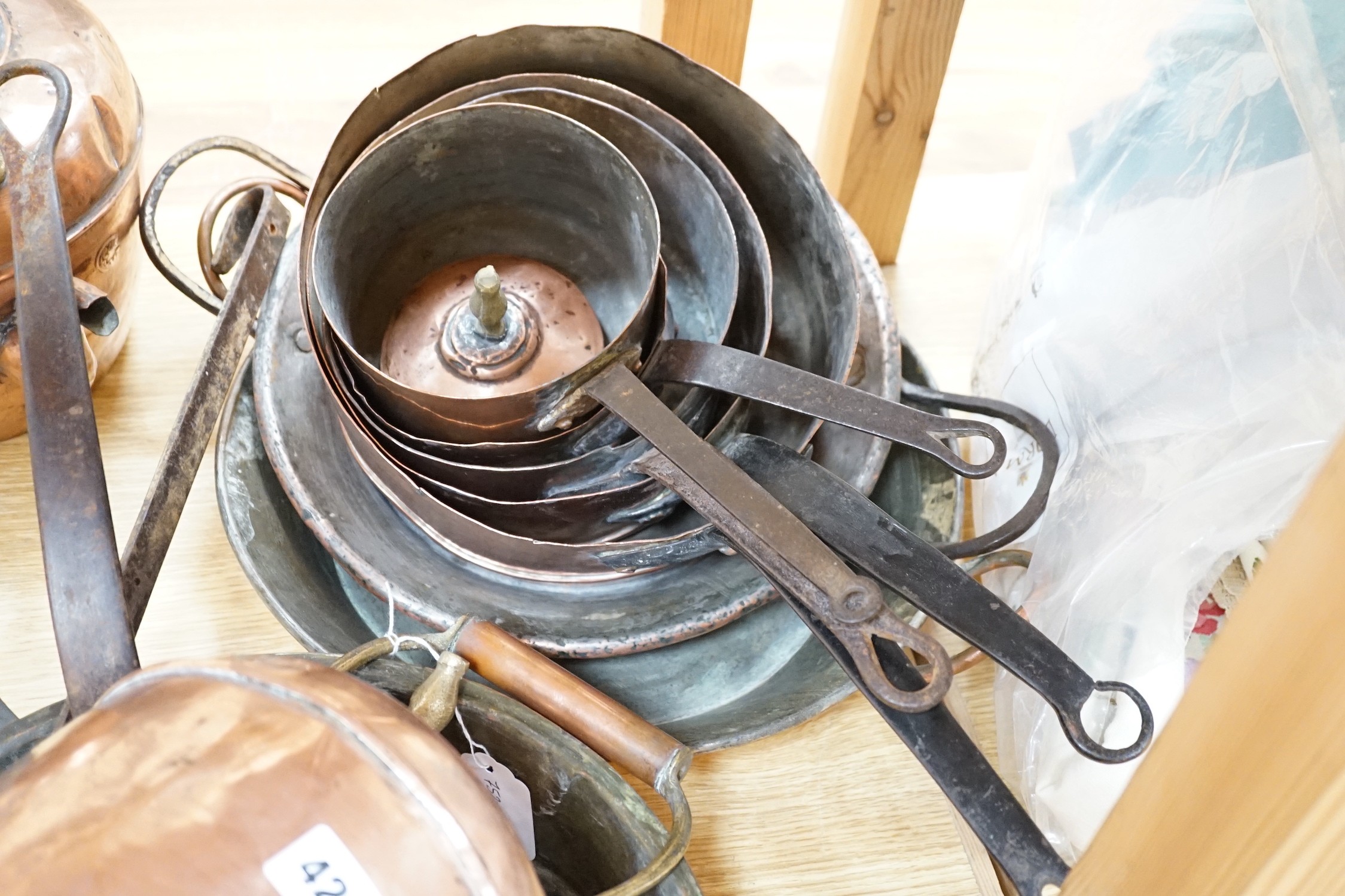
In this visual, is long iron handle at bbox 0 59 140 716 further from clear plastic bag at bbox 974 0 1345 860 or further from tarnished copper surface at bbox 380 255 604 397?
clear plastic bag at bbox 974 0 1345 860

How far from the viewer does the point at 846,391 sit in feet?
1.53

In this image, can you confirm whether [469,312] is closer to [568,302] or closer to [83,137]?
[568,302]

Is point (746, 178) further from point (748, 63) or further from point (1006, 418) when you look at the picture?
point (748, 63)

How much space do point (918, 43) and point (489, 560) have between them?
437mm

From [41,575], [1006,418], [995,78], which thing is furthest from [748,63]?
[41,575]

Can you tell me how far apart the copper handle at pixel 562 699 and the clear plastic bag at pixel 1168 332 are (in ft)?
0.65

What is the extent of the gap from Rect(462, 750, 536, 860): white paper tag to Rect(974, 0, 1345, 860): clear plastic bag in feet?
0.79

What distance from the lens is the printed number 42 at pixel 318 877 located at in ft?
0.85

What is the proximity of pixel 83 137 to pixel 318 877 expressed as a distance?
1.44 ft

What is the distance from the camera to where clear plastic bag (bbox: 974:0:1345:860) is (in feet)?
1.32

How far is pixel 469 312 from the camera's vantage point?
0.59 meters

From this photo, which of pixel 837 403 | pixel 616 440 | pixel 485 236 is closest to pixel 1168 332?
pixel 837 403

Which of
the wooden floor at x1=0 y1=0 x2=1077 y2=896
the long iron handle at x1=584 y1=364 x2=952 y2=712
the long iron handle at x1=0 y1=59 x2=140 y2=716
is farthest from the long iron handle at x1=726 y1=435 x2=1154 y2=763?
the long iron handle at x1=0 y1=59 x2=140 y2=716

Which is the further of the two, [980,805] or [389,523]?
[389,523]
